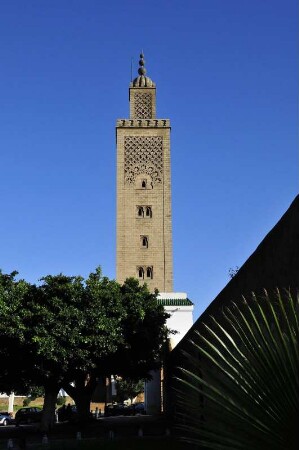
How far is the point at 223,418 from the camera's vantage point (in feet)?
10.2

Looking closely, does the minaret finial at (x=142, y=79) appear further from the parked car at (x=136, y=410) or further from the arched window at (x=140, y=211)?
the parked car at (x=136, y=410)

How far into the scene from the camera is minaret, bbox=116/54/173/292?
44.0m

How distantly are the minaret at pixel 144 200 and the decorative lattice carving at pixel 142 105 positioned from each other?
3.2 inches

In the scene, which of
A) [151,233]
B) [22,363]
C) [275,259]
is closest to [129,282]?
[22,363]

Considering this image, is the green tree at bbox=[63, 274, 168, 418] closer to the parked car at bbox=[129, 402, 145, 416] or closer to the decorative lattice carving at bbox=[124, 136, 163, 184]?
the parked car at bbox=[129, 402, 145, 416]

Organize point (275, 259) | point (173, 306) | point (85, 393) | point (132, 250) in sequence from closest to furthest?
point (275, 259), point (85, 393), point (173, 306), point (132, 250)

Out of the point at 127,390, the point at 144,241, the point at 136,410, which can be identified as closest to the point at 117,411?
the point at 136,410

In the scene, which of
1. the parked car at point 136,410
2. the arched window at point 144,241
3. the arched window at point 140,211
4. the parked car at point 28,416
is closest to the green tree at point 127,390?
the arched window at point 144,241

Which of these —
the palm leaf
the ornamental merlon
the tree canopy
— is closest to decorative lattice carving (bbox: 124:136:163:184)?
the ornamental merlon

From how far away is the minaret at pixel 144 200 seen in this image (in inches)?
1734

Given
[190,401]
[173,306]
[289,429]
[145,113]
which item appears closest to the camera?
[289,429]

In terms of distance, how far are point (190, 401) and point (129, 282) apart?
21901mm

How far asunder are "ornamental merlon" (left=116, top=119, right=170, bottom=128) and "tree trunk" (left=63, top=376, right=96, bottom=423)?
2716 centimetres

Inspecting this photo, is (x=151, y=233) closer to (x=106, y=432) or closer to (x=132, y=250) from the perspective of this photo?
(x=132, y=250)
